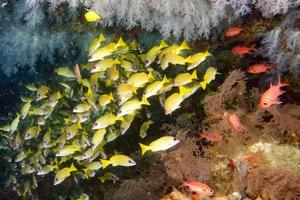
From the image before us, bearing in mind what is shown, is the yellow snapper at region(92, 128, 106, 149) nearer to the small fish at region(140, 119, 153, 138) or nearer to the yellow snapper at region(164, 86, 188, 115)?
the small fish at region(140, 119, 153, 138)

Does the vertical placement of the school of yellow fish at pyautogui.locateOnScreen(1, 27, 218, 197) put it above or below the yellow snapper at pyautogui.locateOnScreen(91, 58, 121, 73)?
below

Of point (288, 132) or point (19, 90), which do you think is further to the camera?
point (19, 90)

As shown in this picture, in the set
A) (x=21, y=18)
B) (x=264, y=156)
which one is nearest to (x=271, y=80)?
(x=264, y=156)

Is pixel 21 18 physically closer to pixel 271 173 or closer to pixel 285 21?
pixel 285 21

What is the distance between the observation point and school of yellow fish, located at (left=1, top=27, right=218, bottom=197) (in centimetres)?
445

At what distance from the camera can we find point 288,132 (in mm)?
4711

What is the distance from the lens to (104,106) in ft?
16.7

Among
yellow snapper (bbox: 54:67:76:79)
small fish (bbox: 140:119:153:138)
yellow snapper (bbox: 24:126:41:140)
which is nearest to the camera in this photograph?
small fish (bbox: 140:119:153:138)

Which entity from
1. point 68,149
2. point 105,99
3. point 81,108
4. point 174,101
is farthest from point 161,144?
point 68,149


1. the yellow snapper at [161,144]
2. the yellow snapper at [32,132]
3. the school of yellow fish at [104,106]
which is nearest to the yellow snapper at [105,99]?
the school of yellow fish at [104,106]

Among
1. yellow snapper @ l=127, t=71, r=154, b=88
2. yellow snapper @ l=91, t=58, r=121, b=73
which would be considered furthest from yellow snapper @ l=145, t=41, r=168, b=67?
yellow snapper @ l=91, t=58, r=121, b=73

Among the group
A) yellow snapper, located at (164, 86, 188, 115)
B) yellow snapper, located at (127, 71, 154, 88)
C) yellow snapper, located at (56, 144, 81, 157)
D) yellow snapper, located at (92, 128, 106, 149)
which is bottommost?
yellow snapper, located at (56, 144, 81, 157)

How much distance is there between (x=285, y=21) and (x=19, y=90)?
625 cm

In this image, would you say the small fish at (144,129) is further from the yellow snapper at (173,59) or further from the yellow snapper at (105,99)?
the yellow snapper at (173,59)
